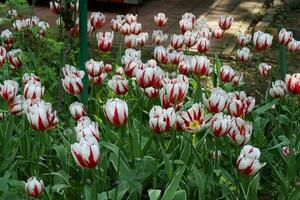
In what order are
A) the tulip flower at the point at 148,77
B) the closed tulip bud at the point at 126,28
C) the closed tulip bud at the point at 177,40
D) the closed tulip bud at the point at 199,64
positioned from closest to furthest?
the tulip flower at the point at 148,77 → the closed tulip bud at the point at 199,64 → the closed tulip bud at the point at 177,40 → the closed tulip bud at the point at 126,28

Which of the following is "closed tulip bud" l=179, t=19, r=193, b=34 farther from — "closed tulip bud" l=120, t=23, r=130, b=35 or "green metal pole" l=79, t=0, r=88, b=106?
"green metal pole" l=79, t=0, r=88, b=106

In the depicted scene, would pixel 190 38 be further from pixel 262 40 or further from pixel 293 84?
pixel 293 84

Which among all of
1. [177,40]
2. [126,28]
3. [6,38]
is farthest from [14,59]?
[177,40]

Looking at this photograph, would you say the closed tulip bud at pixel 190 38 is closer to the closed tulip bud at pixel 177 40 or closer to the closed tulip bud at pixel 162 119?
the closed tulip bud at pixel 177 40

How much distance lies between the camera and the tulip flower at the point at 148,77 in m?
2.59

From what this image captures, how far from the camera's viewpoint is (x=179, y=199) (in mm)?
2465

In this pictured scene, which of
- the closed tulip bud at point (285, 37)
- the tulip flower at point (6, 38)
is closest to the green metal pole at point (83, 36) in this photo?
the tulip flower at point (6, 38)

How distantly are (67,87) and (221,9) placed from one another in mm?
6262

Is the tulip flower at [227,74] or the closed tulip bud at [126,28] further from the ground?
the closed tulip bud at [126,28]

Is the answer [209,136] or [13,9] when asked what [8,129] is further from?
[13,9]

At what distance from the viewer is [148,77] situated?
2.59 m

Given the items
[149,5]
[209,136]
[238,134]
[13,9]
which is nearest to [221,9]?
[149,5]

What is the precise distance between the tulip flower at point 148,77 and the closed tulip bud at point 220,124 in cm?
34

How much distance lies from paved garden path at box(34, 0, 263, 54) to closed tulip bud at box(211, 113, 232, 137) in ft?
14.2
